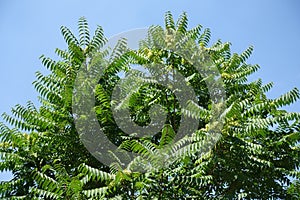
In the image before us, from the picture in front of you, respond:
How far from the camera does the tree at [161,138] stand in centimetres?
514

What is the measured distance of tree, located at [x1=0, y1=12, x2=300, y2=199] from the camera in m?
5.14

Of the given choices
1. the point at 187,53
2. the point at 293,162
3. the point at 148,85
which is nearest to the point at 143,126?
the point at 148,85

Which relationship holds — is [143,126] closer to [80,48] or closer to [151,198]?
[80,48]

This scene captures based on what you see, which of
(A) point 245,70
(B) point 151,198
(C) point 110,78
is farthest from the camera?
(A) point 245,70

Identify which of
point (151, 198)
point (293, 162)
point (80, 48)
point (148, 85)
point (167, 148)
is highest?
point (80, 48)

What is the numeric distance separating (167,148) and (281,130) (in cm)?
244

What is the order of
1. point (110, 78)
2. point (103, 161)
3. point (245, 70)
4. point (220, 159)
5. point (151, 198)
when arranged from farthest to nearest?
point (245, 70) → point (110, 78) → point (103, 161) → point (220, 159) → point (151, 198)

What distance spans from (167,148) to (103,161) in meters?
1.68

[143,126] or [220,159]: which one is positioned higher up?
[143,126]

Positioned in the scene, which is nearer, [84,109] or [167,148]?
[167,148]

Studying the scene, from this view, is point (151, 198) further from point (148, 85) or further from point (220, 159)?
point (148, 85)

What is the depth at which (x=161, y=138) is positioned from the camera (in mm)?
5035

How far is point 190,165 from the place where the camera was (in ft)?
18.3

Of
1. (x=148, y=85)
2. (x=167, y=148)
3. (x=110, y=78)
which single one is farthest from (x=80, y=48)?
(x=167, y=148)
